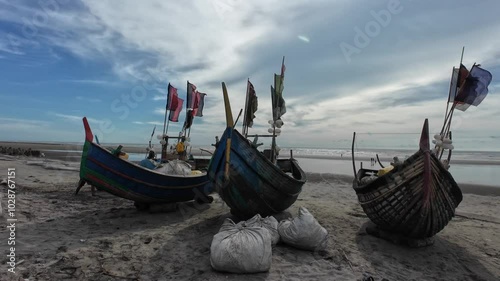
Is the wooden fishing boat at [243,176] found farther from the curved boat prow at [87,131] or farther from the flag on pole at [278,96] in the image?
the curved boat prow at [87,131]

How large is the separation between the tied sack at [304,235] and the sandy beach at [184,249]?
13cm

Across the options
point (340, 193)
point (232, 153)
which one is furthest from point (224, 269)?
point (340, 193)

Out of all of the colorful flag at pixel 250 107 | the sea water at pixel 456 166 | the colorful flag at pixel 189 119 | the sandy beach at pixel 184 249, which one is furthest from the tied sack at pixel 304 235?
the colorful flag at pixel 189 119

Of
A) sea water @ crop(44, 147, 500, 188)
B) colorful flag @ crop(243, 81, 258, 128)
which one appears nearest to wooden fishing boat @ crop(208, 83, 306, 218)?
colorful flag @ crop(243, 81, 258, 128)

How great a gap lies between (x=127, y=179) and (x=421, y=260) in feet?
20.3

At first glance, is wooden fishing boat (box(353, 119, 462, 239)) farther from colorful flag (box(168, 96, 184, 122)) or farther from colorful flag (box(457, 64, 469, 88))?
colorful flag (box(168, 96, 184, 122))

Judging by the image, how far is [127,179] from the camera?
704cm

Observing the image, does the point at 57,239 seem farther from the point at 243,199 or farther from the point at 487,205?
the point at 487,205

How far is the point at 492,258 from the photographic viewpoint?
A: 5617 mm

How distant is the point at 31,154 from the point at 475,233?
31.5 metres

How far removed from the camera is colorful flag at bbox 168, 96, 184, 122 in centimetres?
1185

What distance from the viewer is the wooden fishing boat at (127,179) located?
22.1 feet

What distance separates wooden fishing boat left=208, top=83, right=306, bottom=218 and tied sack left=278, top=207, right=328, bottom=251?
1394mm

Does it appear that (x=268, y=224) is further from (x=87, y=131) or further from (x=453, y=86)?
(x=453, y=86)
